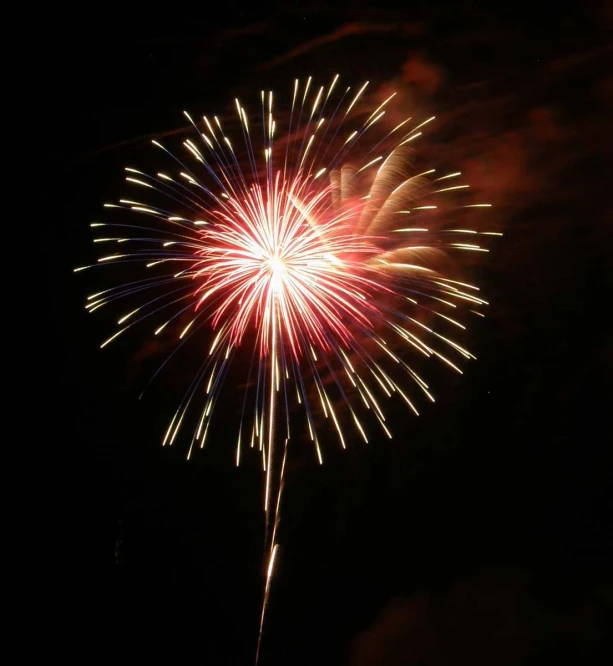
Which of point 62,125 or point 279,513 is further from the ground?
point 62,125

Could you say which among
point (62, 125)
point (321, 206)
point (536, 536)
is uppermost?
point (62, 125)

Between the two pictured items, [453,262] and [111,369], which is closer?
[453,262]

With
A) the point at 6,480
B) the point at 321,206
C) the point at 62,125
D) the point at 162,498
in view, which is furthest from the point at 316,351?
the point at 6,480

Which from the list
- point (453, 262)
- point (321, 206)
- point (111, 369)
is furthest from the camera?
point (111, 369)

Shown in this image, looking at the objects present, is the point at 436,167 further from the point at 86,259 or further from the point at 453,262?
the point at 86,259

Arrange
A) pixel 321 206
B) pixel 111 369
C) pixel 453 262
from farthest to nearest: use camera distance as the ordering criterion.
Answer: pixel 111 369 < pixel 453 262 < pixel 321 206

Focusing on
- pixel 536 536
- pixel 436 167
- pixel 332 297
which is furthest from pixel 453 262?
pixel 536 536

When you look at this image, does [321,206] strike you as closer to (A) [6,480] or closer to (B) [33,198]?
(B) [33,198]
